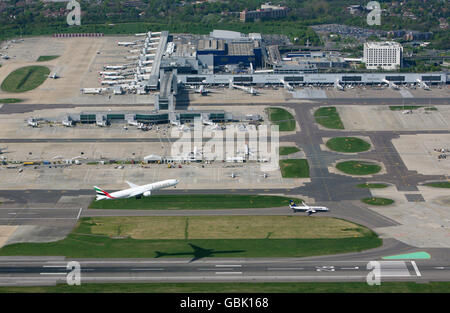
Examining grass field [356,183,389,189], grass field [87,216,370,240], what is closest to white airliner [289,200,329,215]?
grass field [87,216,370,240]

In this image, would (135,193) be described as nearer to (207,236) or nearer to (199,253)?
(207,236)

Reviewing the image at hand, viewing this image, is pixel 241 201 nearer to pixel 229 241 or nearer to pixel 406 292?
pixel 229 241

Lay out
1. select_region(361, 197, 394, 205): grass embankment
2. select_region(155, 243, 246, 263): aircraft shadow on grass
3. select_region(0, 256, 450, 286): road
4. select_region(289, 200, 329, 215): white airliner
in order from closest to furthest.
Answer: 1. select_region(0, 256, 450, 286): road
2. select_region(155, 243, 246, 263): aircraft shadow on grass
3. select_region(289, 200, 329, 215): white airliner
4. select_region(361, 197, 394, 205): grass embankment

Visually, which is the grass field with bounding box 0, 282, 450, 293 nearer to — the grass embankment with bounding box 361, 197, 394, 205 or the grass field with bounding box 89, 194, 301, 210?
the grass field with bounding box 89, 194, 301, 210

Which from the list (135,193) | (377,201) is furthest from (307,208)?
(135,193)

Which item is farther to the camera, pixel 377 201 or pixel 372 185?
pixel 372 185

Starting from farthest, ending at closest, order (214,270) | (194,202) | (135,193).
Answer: (194,202), (135,193), (214,270)

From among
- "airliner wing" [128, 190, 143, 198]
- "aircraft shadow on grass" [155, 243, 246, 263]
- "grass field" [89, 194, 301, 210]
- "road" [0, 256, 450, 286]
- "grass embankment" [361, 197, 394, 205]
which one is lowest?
"road" [0, 256, 450, 286]

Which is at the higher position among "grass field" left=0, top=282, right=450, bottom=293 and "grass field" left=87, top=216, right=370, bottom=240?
"grass field" left=87, top=216, right=370, bottom=240
